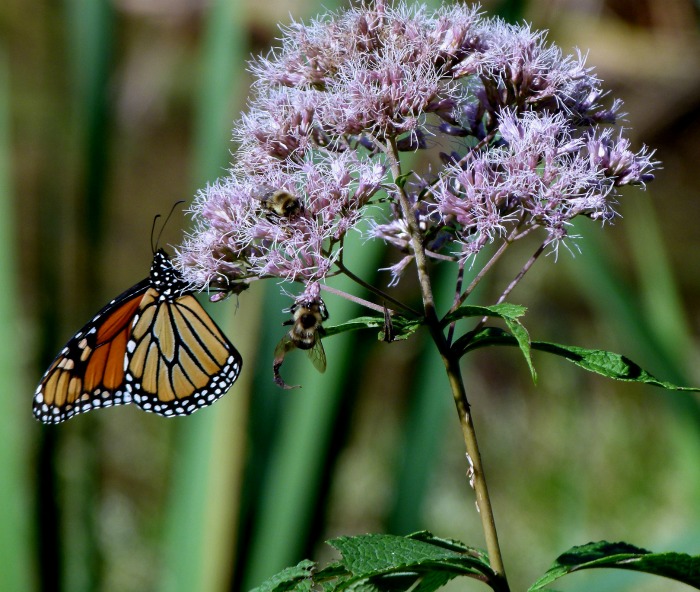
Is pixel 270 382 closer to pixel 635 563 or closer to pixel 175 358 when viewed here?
pixel 175 358

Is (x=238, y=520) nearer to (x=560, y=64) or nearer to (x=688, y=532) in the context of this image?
(x=688, y=532)

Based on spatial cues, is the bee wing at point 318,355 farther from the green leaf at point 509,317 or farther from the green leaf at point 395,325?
the green leaf at point 509,317

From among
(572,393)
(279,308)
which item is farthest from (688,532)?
(572,393)

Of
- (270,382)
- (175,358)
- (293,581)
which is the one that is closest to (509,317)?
(293,581)

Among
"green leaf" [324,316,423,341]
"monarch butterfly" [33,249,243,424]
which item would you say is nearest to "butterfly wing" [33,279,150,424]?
"monarch butterfly" [33,249,243,424]

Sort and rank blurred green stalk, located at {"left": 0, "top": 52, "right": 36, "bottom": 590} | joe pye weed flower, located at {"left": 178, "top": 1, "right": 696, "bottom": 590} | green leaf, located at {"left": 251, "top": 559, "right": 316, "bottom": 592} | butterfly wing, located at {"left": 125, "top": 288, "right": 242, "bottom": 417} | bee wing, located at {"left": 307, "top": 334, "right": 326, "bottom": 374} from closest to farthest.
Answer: green leaf, located at {"left": 251, "top": 559, "right": 316, "bottom": 592}, joe pye weed flower, located at {"left": 178, "top": 1, "right": 696, "bottom": 590}, bee wing, located at {"left": 307, "top": 334, "right": 326, "bottom": 374}, butterfly wing, located at {"left": 125, "top": 288, "right": 242, "bottom": 417}, blurred green stalk, located at {"left": 0, "top": 52, "right": 36, "bottom": 590}

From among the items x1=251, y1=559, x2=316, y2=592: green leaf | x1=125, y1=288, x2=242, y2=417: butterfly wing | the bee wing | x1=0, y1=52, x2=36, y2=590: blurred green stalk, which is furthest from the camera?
x1=0, y1=52, x2=36, y2=590: blurred green stalk

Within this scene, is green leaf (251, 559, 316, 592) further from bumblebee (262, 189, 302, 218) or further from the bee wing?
bumblebee (262, 189, 302, 218)
